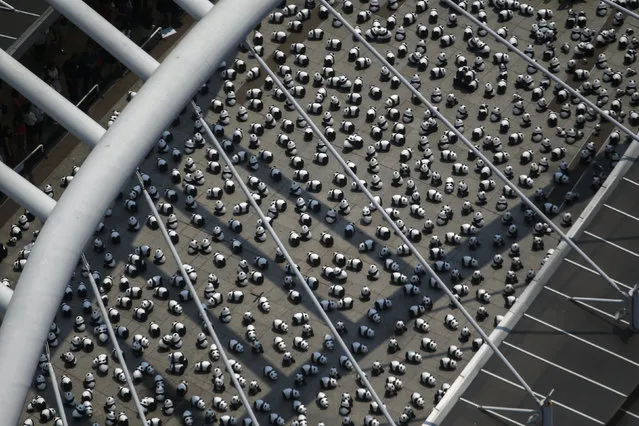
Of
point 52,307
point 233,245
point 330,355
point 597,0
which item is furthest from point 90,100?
point 52,307

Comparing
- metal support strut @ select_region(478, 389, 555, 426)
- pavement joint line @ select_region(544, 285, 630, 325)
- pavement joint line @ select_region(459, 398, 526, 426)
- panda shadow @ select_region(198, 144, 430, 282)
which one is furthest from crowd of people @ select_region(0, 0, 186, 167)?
metal support strut @ select_region(478, 389, 555, 426)

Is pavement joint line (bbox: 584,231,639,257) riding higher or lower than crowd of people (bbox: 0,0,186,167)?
higher

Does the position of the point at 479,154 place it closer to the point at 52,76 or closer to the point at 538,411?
the point at 538,411

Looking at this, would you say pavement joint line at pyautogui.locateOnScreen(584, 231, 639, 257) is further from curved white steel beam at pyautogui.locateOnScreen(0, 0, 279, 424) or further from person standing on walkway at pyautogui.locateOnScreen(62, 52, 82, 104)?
person standing on walkway at pyautogui.locateOnScreen(62, 52, 82, 104)

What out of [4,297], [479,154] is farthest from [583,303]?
[4,297]

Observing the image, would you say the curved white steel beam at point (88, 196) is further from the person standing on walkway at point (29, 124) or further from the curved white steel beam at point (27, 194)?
the person standing on walkway at point (29, 124)

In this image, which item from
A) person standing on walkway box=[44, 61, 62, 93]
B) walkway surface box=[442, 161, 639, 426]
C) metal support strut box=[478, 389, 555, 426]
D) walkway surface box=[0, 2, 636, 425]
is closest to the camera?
metal support strut box=[478, 389, 555, 426]
